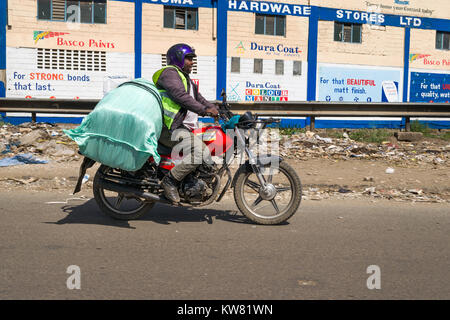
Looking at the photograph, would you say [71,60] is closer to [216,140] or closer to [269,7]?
[269,7]

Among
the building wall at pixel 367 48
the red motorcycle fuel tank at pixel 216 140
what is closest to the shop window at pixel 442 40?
the building wall at pixel 367 48

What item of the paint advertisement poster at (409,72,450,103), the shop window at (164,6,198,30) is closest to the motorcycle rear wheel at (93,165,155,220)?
the shop window at (164,6,198,30)

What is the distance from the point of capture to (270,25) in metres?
20.2

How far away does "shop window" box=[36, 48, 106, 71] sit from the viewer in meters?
17.8

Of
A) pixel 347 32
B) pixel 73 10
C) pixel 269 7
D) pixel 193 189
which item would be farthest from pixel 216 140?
pixel 347 32

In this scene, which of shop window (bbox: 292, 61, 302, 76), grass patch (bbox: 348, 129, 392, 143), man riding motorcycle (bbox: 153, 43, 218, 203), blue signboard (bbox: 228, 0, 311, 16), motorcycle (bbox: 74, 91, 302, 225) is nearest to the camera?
man riding motorcycle (bbox: 153, 43, 218, 203)

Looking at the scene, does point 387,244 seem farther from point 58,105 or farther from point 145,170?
point 58,105

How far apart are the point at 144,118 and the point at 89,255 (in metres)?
1.45

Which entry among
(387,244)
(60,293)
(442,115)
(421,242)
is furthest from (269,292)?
(442,115)

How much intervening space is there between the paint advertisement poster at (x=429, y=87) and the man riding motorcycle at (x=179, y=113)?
781 inches

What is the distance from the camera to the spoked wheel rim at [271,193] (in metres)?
5.00

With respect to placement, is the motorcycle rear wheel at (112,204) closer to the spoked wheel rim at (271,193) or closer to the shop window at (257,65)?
the spoked wheel rim at (271,193)

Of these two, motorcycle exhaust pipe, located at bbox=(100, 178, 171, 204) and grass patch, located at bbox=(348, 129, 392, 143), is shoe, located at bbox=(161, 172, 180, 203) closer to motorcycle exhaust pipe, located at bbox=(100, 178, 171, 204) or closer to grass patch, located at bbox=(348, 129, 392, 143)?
motorcycle exhaust pipe, located at bbox=(100, 178, 171, 204)

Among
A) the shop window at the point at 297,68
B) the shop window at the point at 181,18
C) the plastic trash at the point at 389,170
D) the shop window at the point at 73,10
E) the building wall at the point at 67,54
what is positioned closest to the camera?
the plastic trash at the point at 389,170
